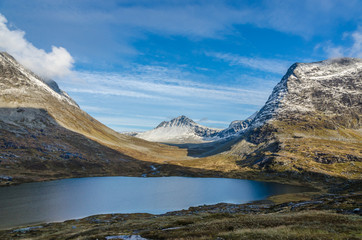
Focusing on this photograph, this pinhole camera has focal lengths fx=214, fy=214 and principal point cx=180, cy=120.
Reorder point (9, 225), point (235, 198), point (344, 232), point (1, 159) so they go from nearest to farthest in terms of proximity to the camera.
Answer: point (344, 232)
point (9, 225)
point (235, 198)
point (1, 159)

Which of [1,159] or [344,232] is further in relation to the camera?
[1,159]

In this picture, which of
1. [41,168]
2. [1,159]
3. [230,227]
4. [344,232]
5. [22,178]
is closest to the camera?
[344,232]

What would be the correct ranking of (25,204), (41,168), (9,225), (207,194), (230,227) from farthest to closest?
(41,168) → (207,194) → (25,204) → (9,225) → (230,227)

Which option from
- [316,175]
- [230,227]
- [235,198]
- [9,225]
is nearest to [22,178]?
[9,225]

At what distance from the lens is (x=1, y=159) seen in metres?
162

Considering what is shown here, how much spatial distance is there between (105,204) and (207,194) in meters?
54.4

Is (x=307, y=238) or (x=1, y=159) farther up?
(x=307, y=238)

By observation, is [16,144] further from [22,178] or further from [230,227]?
[230,227]

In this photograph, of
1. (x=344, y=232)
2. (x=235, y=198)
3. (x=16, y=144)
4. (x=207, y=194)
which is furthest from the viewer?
(x=16, y=144)

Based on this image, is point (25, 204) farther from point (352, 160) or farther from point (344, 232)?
point (352, 160)

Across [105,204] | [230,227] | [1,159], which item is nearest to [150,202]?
[105,204]

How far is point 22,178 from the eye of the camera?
470ft

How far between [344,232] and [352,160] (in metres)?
210

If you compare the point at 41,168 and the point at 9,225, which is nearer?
the point at 9,225
